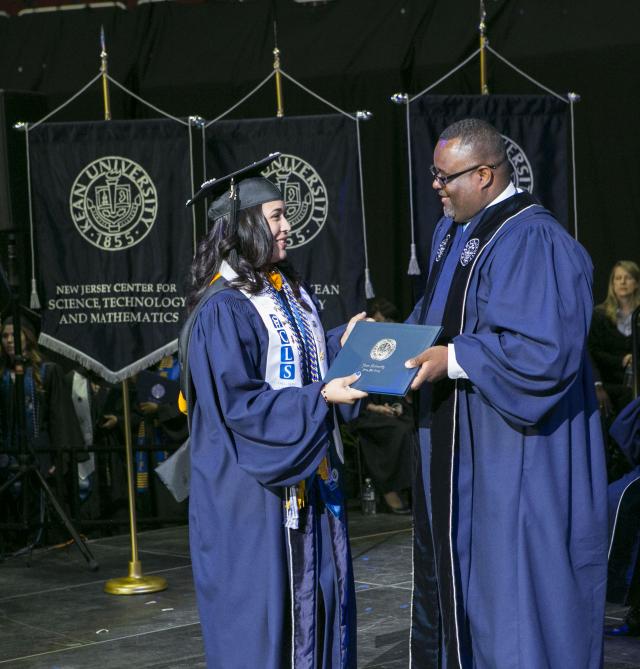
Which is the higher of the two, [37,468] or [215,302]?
[215,302]

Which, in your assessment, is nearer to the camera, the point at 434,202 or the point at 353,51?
the point at 434,202

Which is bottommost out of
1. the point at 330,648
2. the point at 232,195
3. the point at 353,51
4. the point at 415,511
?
the point at 330,648

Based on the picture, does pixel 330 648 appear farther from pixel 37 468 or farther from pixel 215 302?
pixel 37 468

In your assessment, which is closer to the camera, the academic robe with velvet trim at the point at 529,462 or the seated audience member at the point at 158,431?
the academic robe with velvet trim at the point at 529,462

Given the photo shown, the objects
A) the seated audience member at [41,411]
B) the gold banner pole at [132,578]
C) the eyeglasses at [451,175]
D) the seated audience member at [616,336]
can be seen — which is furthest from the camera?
the seated audience member at [41,411]

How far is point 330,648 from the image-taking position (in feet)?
13.3

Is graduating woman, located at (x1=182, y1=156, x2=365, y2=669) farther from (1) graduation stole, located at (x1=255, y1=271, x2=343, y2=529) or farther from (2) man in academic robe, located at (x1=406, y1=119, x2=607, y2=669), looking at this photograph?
(2) man in academic robe, located at (x1=406, y1=119, x2=607, y2=669)

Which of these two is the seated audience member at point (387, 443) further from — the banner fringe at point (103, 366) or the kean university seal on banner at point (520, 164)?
the banner fringe at point (103, 366)

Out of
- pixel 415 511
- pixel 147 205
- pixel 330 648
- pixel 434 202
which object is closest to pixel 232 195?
pixel 415 511

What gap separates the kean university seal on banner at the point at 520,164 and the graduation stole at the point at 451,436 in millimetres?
3500

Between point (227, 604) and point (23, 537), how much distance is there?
5043 millimetres

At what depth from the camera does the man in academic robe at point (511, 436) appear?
3.73m

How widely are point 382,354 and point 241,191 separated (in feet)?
2.62

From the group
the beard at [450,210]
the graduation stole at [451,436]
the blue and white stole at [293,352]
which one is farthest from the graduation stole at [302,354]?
the beard at [450,210]
